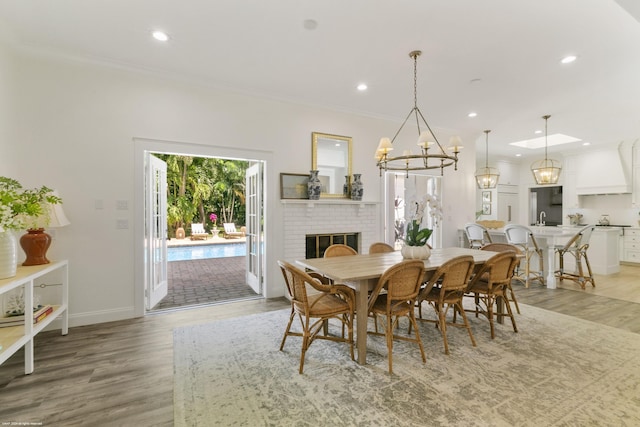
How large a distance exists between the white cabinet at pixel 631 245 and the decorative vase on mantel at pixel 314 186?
24.9ft

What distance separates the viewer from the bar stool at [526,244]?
186 inches

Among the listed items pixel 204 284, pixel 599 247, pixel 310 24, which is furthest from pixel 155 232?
pixel 599 247

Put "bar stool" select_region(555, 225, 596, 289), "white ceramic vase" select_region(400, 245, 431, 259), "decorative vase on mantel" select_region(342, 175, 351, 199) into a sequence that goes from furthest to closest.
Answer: "decorative vase on mantel" select_region(342, 175, 351, 199)
"bar stool" select_region(555, 225, 596, 289)
"white ceramic vase" select_region(400, 245, 431, 259)

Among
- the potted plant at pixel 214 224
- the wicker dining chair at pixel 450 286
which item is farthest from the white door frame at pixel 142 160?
the potted plant at pixel 214 224

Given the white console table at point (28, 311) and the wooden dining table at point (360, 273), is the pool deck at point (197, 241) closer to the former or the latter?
the white console table at point (28, 311)

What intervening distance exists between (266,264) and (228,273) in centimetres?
196

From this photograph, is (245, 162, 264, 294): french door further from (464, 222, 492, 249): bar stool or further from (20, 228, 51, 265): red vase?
(464, 222, 492, 249): bar stool

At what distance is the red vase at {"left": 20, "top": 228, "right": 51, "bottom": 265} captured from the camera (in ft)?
8.56

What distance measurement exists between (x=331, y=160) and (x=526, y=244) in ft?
11.2

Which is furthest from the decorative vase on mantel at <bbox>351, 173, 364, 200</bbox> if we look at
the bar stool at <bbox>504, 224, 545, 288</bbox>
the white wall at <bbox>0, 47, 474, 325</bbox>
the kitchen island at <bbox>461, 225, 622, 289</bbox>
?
the kitchen island at <bbox>461, 225, 622, 289</bbox>

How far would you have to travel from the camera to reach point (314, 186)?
4.31 m

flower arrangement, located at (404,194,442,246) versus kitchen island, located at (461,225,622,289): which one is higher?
flower arrangement, located at (404,194,442,246)

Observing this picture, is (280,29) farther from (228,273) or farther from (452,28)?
(228,273)

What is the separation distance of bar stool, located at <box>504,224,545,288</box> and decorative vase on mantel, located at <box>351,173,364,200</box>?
2.59 metres
